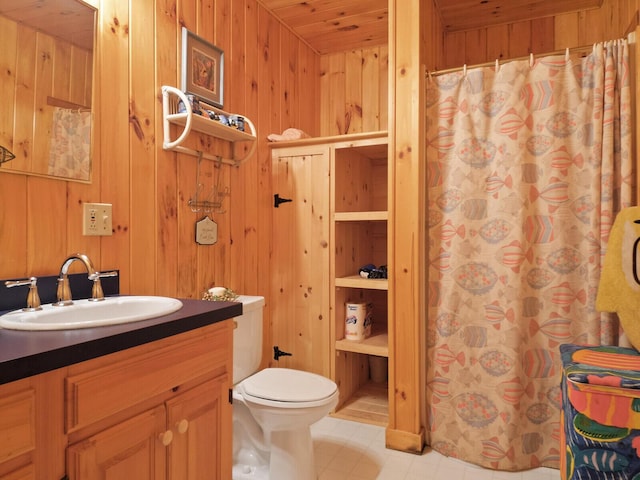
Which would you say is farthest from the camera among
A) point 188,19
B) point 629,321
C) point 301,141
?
point 301,141

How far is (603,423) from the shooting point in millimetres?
1370

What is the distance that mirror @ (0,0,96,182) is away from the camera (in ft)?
4.20

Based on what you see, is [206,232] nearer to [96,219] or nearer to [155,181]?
[155,181]

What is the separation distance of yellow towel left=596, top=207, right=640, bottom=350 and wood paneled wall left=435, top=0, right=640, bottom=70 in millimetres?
1278

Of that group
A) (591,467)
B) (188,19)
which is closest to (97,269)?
(188,19)

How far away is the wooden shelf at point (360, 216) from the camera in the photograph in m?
2.31

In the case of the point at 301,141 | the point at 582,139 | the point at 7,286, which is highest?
the point at 301,141

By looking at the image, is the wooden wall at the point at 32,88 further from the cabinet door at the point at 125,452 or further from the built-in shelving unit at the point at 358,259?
the built-in shelving unit at the point at 358,259

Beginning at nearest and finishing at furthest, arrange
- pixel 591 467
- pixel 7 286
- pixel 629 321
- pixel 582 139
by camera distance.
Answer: pixel 7 286 < pixel 591 467 < pixel 629 321 < pixel 582 139

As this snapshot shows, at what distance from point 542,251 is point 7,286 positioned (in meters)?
A: 2.06

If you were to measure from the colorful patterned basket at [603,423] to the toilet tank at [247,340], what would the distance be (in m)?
1.30

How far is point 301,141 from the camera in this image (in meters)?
2.52

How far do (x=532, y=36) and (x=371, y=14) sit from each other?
109cm

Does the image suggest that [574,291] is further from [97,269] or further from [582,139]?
[97,269]
